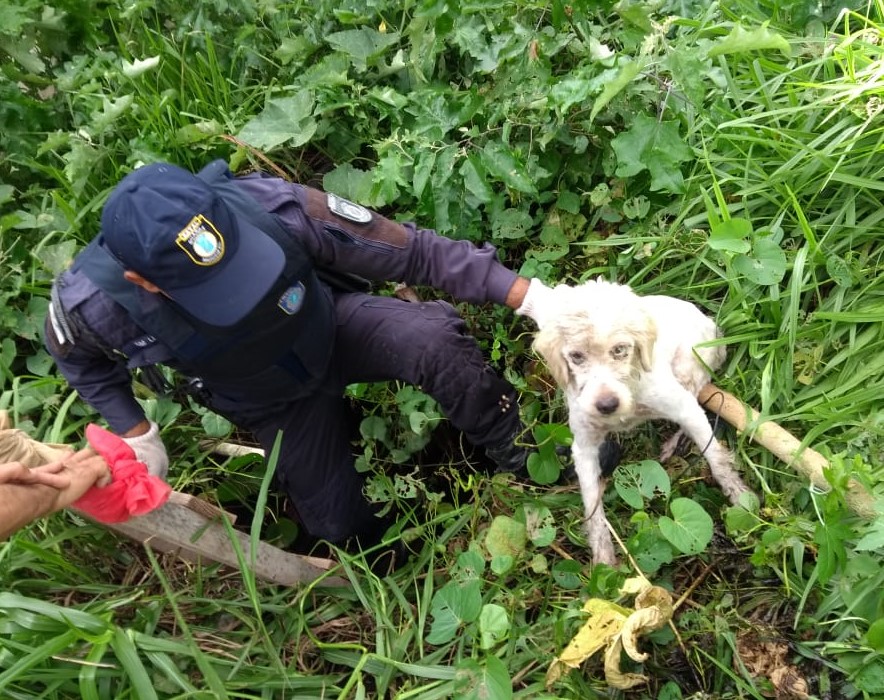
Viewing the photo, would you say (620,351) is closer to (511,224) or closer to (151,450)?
(511,224)

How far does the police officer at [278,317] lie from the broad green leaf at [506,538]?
0.50 metres

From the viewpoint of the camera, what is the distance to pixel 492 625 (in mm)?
2230

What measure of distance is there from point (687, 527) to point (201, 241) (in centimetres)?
184

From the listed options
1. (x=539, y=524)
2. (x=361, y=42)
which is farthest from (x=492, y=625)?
(x=361, y=42)

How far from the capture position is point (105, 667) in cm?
233

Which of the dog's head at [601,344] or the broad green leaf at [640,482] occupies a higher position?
the dog's head at [601,344]

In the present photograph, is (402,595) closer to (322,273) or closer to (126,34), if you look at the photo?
(322,273)

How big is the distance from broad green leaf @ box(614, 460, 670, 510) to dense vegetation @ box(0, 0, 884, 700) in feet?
0.03

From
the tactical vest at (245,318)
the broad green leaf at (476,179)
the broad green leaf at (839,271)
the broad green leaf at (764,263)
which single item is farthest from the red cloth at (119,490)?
the broad green leaf at (839,271)

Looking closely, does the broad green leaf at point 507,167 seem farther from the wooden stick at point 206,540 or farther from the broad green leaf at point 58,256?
the broad green leaf at point 58,256

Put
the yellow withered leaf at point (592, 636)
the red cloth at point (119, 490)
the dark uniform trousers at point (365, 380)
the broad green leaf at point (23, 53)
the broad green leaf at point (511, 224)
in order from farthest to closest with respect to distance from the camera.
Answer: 1. the broad green leaf at point (23, 53)
2. the broad green leaf at point (511, 224)
3. the dark uniform trousers at point (365, 380)
4. the yellow withered leaf at point (592, 636)
5. the red cloth at point (119, 490)

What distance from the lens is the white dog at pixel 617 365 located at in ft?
7.97

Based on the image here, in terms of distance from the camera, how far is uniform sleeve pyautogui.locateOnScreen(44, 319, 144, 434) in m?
2.59

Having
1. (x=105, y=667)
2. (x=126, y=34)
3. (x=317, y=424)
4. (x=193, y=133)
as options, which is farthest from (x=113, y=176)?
(x=105, y=667)
